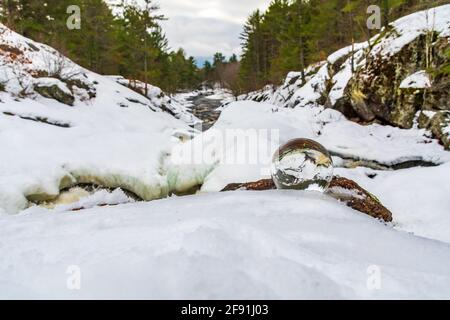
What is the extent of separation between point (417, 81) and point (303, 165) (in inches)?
312

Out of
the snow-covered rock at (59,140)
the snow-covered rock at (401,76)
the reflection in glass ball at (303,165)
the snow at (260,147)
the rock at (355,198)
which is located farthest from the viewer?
the snow-covered rock at (401,76)

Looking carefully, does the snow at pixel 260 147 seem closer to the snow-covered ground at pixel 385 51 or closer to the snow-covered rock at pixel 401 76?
the snow-covered rock at pixel 401 76

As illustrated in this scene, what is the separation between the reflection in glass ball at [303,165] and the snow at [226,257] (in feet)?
2.55

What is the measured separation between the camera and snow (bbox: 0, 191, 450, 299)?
1.39 m

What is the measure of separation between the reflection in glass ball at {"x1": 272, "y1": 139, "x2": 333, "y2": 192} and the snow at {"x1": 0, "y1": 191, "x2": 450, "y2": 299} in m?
0.78

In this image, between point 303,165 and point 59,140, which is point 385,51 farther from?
point 59,140

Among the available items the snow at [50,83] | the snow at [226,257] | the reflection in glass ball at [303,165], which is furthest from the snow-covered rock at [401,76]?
the snow at [50,83]

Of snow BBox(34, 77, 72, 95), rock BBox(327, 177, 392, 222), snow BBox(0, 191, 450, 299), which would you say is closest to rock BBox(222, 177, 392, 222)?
rock BBox(327, 177, 392, 222)

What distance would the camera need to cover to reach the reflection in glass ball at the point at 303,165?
3141mm

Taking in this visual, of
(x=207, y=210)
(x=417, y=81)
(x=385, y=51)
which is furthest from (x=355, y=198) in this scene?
(x=385, y=51)

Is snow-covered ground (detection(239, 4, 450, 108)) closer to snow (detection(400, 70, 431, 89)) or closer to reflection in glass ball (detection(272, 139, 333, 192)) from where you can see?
snow (detection(400, 70, 431, 89))

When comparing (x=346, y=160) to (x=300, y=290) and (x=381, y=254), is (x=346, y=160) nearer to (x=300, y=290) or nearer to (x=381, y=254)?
(x=381, y=254)
